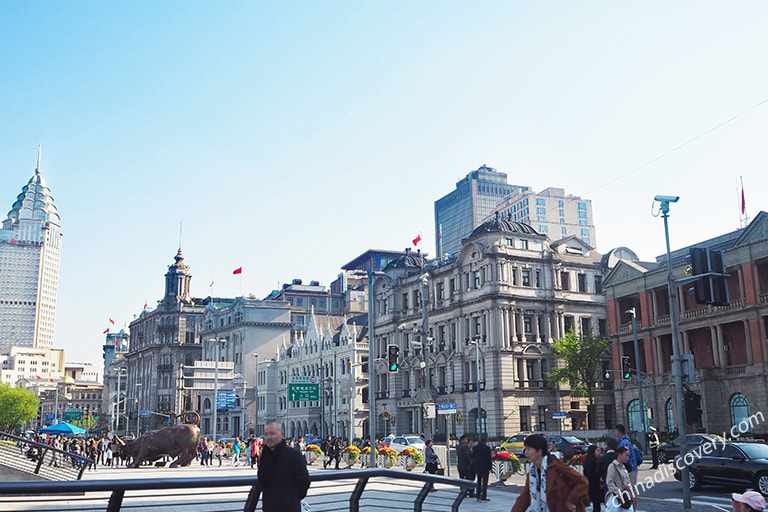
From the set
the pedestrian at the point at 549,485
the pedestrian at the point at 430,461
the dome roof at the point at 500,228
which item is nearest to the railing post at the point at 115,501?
the pedestrian at the point at 549,485

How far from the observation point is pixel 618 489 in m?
13.3

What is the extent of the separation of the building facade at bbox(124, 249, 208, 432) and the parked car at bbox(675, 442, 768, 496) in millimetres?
117035

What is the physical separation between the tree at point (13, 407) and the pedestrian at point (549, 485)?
524 feet

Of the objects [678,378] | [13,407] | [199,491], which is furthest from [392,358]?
[13,407]

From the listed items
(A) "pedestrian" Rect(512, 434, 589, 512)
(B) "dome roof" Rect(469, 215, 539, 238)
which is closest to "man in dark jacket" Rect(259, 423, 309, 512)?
(A) "pedestrian" Rect(512, 434, 589, 512)

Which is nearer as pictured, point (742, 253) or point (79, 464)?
point (79, 464)

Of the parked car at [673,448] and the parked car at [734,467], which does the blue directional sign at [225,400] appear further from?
the parked car at [734,467]

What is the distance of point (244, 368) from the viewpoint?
11700 centimetres

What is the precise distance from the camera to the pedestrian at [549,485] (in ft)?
29.6

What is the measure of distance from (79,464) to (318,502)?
24.0 metres

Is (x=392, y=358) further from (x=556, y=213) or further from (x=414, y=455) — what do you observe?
(x=556, y=213)

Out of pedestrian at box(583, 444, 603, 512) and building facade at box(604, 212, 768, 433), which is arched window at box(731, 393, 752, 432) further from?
pedestrian at box(583, 444, 603, 512)

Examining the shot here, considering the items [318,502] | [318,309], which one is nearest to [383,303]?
[318,309]

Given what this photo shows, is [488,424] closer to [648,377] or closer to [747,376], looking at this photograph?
[648,377]
